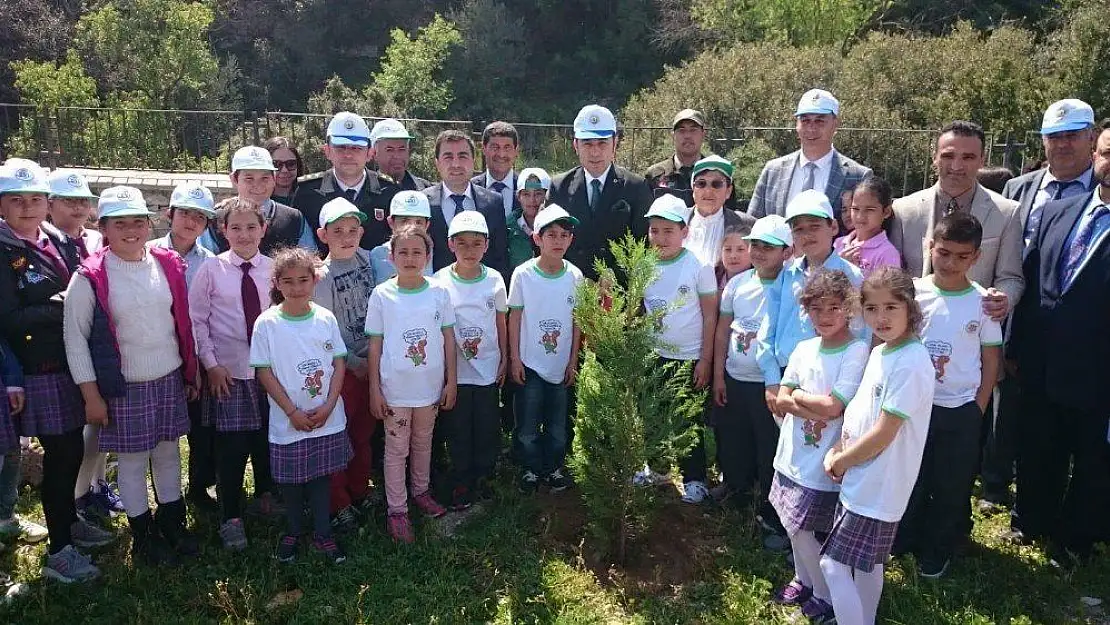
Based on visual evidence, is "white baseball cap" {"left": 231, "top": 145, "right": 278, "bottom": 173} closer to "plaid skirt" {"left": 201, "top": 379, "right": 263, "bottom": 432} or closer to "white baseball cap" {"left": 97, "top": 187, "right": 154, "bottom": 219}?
"white baseball cap" {"left": 97, "top": 187, "right": 154, "bottom": 219}

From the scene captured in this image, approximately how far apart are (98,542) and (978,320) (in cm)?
490

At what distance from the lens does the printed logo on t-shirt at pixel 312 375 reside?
4.14 meters

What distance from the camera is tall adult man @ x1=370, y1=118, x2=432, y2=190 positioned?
587 cm

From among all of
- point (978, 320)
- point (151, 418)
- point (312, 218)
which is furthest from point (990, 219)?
point (151, 418)

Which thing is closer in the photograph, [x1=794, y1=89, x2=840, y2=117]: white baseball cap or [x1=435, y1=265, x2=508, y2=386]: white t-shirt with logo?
[x1=435, y1=265, x2=508, y2=386]: white t-shirt with logo

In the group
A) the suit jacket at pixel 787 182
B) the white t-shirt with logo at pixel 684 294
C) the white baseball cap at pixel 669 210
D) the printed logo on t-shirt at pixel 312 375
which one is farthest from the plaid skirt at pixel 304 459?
the suit jacket at pixel 787 182

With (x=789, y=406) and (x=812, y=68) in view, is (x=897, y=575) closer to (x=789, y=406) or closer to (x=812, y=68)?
(x=789, y=406)

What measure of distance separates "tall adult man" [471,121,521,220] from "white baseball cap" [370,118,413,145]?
62 centimetres

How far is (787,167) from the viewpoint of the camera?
5.24 meters

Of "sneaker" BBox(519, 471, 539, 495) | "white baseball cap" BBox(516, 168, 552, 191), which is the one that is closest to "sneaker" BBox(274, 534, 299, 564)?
"sneaker" BBox(519, 471, 539, 495)

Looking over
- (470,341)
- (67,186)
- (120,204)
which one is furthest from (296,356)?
(67,186)

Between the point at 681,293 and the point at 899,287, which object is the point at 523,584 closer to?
the point at 681,293

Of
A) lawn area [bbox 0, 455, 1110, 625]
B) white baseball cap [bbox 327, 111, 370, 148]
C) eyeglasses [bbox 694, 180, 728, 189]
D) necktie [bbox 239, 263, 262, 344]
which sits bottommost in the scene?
lawn area [bbox 0, 455, 1110, 625]

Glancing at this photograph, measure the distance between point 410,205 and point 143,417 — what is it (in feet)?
6.13
